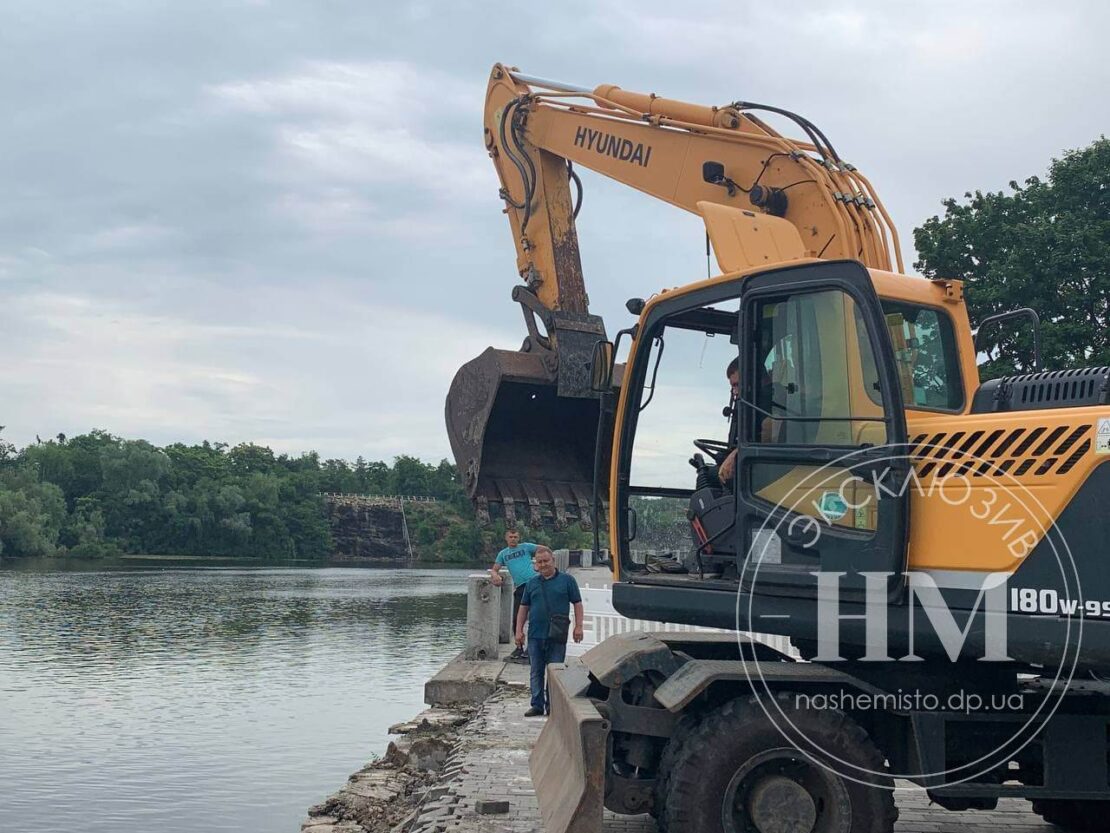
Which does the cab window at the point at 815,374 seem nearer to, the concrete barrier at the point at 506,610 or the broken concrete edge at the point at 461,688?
the broken concrete edge at the point at 461,688

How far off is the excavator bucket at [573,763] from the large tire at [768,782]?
0.37m

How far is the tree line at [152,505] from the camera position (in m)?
89.7

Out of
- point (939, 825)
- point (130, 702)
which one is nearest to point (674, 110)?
point (939, 825)

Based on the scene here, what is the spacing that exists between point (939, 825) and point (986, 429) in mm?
2950

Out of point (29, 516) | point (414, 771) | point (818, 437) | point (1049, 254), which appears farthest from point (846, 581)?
point (29, 516)

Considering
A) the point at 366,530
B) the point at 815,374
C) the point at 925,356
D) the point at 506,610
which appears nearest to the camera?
the point at 815,374

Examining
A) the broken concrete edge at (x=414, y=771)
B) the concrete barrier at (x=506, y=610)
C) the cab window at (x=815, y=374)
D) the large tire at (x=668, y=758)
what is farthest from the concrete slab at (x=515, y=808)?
the concrete barrier at (x=506, y=610)

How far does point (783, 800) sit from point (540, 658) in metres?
5.38

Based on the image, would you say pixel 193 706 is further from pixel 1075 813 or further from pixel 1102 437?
pixel 1102 437

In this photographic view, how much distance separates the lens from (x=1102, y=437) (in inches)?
219

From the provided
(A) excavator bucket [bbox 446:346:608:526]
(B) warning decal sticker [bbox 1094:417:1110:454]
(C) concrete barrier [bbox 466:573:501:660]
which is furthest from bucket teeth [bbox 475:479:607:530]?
(B) warning decal sticker [bbox 1094:417:1110:454]

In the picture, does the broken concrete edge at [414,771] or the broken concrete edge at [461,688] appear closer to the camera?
the broken concrete edge at [414,771]

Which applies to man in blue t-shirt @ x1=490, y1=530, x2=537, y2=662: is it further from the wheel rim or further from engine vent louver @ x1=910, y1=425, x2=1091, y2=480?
engine vent louver @ x1=910, y1=425, x2=1091, y2=480

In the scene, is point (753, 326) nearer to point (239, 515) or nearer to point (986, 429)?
point (986, 429)
